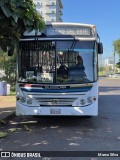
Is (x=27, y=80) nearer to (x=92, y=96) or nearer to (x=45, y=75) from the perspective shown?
(x=45, y=75)

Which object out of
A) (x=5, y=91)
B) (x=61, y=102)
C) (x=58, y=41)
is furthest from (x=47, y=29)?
(x=5, y=91)

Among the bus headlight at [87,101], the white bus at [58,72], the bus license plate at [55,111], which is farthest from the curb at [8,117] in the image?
the bus headlight at [87,101]

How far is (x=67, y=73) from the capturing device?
Result: 1139cm

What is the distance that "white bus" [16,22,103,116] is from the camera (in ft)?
36.9

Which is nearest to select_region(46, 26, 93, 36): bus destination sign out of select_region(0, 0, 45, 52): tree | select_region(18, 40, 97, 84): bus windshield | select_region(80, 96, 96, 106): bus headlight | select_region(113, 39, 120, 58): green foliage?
select_region(18, 40, 97, 84): bus windshield

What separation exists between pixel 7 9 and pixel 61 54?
3.24 metres

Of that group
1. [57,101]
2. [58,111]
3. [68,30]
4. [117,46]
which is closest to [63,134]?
[58,111]

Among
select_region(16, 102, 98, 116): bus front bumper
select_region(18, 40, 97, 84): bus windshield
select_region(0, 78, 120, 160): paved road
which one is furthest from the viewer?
select_region(18, 40, 97, 84): bus windshield

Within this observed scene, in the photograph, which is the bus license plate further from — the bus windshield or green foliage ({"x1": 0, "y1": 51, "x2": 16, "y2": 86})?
green foliage ({"x1": 0, "y1": 51, "x2": 16, "y2": 86})

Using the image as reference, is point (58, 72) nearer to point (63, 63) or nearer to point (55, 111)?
point (63, 63)

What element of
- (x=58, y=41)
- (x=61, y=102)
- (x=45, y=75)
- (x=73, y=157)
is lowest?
(x=73, y=157)

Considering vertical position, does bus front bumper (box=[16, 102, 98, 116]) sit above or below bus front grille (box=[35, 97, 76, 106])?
below

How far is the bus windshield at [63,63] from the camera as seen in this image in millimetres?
11375

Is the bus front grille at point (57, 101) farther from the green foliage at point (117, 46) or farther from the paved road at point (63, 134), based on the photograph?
the green foliage at point (117, 46)
